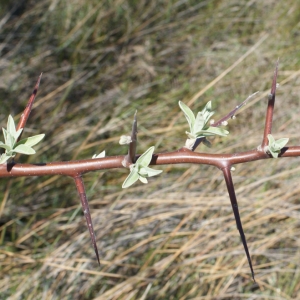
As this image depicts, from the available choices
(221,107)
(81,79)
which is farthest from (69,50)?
(221,107)

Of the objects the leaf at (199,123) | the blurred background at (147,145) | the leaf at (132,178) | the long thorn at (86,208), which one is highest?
the blurred background at (147,145)

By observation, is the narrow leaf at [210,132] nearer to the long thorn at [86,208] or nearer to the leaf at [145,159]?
the leaf at [145,159]

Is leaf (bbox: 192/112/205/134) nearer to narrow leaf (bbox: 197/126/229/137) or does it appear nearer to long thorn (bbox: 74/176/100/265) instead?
narrow leaf (bbox: 197/126/229/137)

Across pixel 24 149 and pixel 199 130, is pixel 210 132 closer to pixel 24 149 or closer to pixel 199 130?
pixel 199 130

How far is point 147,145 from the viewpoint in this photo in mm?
2541

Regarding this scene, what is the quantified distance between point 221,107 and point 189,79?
338 millimetres

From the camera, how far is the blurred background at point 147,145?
2080 millimetres

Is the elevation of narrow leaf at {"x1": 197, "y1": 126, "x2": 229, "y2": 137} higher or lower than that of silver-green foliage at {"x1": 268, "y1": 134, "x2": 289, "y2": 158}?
higher

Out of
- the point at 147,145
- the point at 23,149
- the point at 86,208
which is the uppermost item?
the point at 147,145

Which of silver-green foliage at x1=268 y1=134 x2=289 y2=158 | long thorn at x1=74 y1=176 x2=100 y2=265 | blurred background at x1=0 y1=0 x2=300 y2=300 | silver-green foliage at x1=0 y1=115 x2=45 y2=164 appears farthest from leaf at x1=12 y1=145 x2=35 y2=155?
blurred background at x1=0 y1=0 x2=300 y2=300

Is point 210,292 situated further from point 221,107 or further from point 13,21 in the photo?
point 13,21

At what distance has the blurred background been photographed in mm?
2080

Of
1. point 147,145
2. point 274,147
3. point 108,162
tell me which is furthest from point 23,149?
point 147,145

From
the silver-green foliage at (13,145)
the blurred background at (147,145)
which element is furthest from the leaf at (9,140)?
Answer: the blurred background at (147,145)
